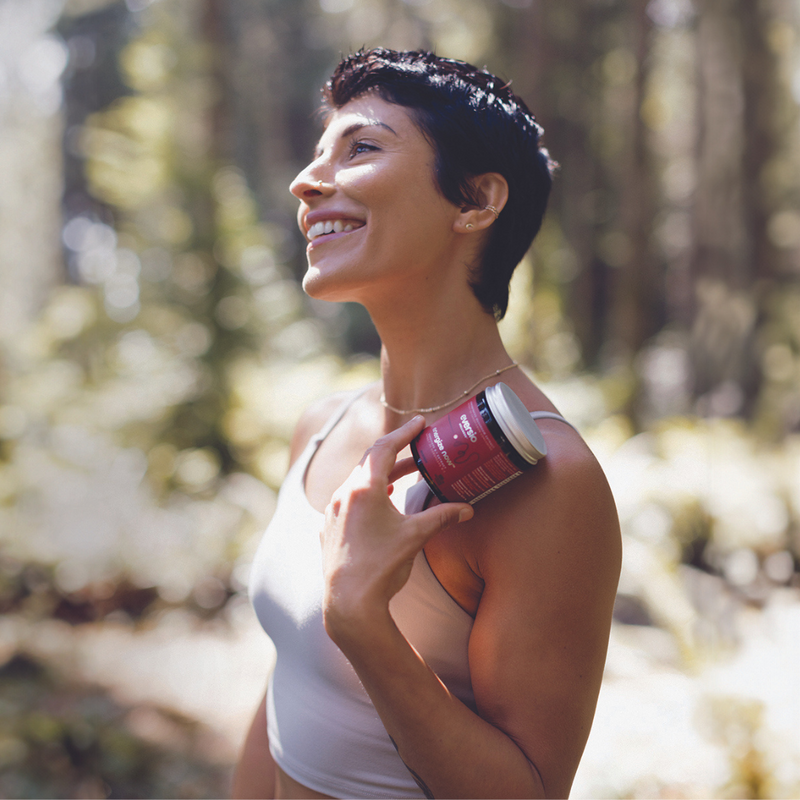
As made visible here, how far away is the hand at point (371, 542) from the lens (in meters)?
1.04

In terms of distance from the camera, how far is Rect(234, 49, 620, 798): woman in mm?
1075

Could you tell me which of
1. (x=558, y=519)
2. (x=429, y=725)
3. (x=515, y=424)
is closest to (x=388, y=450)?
(x=515, y=424)

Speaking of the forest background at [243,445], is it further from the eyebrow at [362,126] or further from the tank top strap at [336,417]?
the tank top strap at [336,417]

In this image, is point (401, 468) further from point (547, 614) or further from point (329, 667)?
point (329, 667)

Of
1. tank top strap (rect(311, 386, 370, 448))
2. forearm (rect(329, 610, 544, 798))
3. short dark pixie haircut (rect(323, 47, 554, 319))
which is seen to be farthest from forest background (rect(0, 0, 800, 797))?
forearm (rect(329, 610, 544, 798))

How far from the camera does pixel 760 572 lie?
18.3 feet

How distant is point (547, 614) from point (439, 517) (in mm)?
256

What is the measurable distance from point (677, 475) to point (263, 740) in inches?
207

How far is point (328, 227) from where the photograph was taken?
1450mm

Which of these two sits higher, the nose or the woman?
the nose

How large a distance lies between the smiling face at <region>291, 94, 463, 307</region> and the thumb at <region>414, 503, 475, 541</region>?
0.54 metres

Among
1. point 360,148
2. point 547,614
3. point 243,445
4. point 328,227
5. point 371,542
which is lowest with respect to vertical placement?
point 243,445

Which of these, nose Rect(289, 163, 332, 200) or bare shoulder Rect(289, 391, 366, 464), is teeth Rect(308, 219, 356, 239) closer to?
nose Rect(289, 163, 332, 200)

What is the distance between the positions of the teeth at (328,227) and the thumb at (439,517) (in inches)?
25.6
